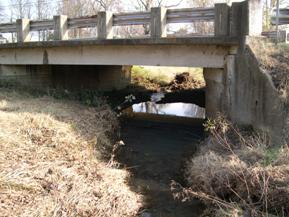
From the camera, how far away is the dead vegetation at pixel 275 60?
9.54m

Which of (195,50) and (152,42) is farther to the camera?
(152,42)

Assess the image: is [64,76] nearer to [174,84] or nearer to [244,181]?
[174,84]

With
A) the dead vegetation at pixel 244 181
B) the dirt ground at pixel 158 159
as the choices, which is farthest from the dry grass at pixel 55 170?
the dead vegetation at pixel 244 181

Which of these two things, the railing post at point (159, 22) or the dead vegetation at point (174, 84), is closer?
the railing post at point (159, 22)

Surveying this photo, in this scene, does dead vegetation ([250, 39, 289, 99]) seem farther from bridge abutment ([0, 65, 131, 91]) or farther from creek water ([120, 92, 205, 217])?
bridge abutment ([0, 65, 131, 91])

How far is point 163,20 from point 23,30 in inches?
272

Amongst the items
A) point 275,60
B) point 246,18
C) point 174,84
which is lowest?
point 174,84

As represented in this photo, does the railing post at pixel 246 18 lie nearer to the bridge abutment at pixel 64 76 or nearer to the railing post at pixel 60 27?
the railing post at pixel 60 27

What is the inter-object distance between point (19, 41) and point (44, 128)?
738 centimetres

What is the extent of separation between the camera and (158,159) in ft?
37.0

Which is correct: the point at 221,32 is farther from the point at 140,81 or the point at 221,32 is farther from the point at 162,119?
the point at 140,81

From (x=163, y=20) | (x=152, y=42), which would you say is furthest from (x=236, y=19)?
(x=152, y=42)

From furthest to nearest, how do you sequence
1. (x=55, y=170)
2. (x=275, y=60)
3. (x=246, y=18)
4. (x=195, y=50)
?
(x=195, y=50) → (x=246, y=18) → (x=275, y=60) → (x=55, y=170)

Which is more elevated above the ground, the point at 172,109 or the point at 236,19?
the point at 236,19
